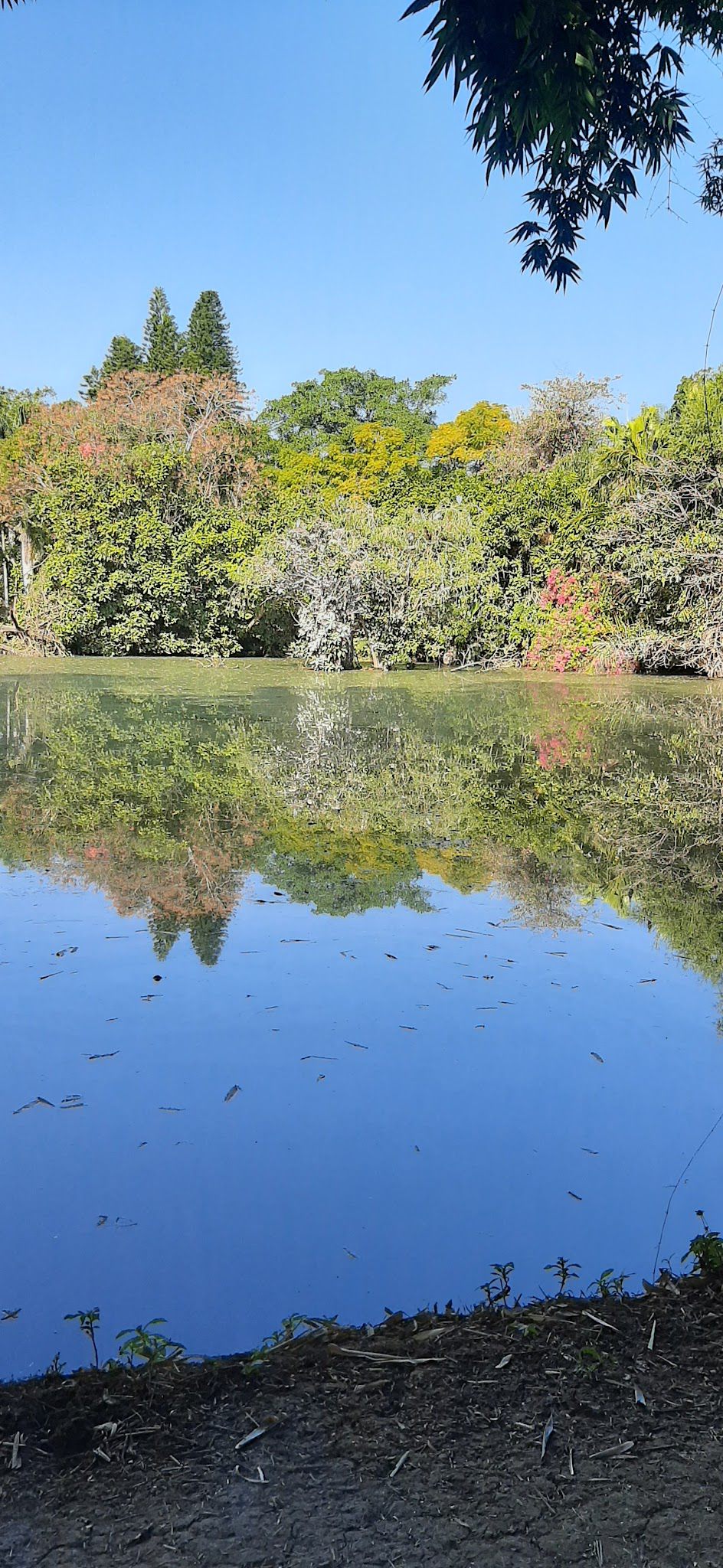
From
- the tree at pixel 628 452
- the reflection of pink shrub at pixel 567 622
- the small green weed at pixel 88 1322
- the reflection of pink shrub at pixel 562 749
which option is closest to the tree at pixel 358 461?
the tree at pixel 628 452

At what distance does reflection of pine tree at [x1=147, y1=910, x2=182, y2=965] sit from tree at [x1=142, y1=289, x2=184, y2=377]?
40721mm

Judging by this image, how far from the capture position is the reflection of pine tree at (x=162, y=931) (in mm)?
3771

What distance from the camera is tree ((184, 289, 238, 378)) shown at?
42.8 metres

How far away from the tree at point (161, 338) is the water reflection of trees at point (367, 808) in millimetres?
34922

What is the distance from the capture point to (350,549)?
14883 mm

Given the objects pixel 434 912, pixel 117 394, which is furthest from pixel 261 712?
pixel 117 394

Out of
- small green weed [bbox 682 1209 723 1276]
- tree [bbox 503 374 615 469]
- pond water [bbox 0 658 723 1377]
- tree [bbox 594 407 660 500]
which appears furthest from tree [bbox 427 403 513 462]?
small green weed [bbox 682 1209 723 1276]

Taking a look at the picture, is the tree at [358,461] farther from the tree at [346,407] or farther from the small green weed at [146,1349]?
the small green weed at [146,1349]

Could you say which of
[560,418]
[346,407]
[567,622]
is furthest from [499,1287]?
[346,407]

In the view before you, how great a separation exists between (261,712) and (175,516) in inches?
384

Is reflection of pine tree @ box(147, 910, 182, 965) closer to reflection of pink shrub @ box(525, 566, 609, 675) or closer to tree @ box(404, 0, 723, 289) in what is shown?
tree @ box(404, 0, 723, 289)

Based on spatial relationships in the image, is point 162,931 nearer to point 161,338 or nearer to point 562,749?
point 562,749

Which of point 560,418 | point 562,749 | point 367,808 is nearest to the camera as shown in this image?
point 367,808

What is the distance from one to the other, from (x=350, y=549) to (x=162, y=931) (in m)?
11.6
